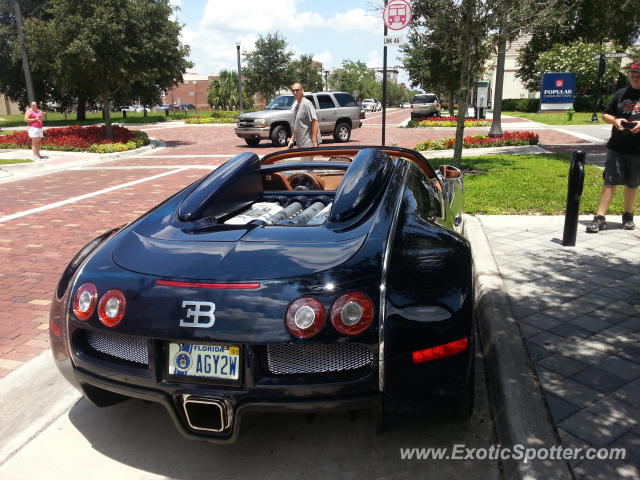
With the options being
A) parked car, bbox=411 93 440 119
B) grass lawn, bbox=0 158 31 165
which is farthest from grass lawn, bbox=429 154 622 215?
parked car, bbox=411 93 440 119

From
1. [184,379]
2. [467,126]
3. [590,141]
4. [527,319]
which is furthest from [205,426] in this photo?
[467,126]

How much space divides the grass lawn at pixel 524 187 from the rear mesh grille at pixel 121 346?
18.5 ft

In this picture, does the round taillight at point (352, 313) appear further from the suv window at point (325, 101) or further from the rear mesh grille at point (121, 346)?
the suv window at point (325, 101)

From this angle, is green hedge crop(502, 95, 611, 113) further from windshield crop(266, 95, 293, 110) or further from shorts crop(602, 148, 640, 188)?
shorts crop(602, 148, 640, 188)

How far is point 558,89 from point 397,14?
73.1 feet

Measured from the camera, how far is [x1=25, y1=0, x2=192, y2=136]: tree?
57.2ft

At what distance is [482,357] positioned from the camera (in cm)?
349

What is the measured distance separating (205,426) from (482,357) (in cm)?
197

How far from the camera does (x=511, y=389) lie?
9.20 ft

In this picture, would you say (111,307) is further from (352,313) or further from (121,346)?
(352,313)

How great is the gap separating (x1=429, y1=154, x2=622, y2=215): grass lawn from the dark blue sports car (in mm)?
4962

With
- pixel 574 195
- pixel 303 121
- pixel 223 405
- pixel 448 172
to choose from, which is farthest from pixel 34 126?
pixel 223 405

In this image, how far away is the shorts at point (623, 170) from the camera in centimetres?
567

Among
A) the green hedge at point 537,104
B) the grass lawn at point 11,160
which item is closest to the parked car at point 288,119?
the grass lawn at point 11,160
